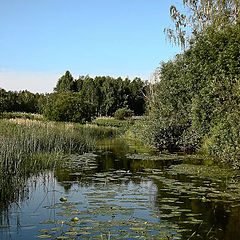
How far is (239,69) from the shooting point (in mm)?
12188

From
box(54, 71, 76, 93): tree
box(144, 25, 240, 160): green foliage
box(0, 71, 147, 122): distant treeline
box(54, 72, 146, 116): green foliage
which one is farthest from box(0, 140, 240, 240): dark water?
box(54, 71, 76, 93): tree

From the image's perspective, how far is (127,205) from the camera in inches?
234

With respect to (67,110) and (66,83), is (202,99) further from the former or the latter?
(66,83)

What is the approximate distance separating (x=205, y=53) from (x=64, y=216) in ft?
34.8

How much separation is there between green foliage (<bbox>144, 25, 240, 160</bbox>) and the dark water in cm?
207

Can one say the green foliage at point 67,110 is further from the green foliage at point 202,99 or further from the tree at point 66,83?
the tree at point 66,83

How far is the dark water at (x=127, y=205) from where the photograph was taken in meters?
4.55

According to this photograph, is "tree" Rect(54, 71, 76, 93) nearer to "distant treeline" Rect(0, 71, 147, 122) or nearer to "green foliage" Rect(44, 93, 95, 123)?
"distant treeline" Rect(0, 71, 147, 122)

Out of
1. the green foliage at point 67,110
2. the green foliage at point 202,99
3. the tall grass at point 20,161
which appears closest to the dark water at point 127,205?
the tall grass at point 20,161

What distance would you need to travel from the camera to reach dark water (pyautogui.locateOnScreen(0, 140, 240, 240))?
179 inches

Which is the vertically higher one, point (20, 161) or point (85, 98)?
point (85, 98)

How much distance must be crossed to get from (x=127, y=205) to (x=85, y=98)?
1530 inches

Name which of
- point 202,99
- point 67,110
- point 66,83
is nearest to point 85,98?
point 66,83

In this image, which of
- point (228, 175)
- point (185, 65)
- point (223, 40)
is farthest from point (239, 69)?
point (228, 175)
